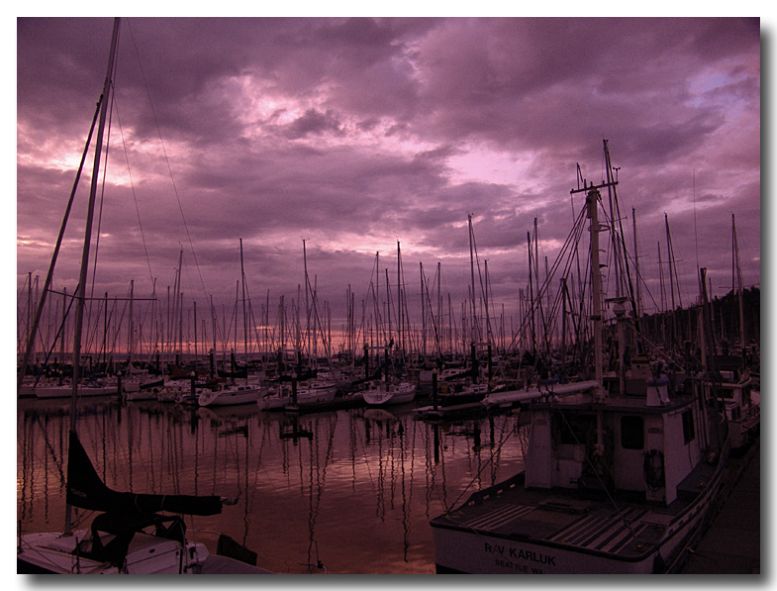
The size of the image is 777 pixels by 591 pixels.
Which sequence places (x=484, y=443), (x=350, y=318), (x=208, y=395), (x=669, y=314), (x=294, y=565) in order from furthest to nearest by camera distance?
(x=350, y=318) < (x=208, y=395) < (x=484, y=443) < (x=669, y=314) < (x=294, y=565)

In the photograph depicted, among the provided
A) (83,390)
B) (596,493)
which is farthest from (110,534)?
(83,390)

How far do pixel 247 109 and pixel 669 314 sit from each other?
→ 13.0m

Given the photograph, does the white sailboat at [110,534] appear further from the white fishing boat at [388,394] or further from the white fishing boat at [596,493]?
the white fishing boat at [388,394]

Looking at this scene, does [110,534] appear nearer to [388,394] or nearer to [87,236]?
[87,236]

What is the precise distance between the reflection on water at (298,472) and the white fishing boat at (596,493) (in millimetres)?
946

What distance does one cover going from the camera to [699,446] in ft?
30.3

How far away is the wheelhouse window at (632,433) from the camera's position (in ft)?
24.1

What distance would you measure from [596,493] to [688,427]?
2.08 m

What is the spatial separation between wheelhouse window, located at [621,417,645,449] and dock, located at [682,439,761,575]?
4.41 feet

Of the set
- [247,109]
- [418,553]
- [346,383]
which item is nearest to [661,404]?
[418,553]

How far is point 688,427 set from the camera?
8422mm

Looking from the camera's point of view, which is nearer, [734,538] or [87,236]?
[87,236]

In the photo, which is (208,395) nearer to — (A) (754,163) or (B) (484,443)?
(B) (484,443)

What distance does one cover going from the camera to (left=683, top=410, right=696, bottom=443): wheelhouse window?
27.1ft
